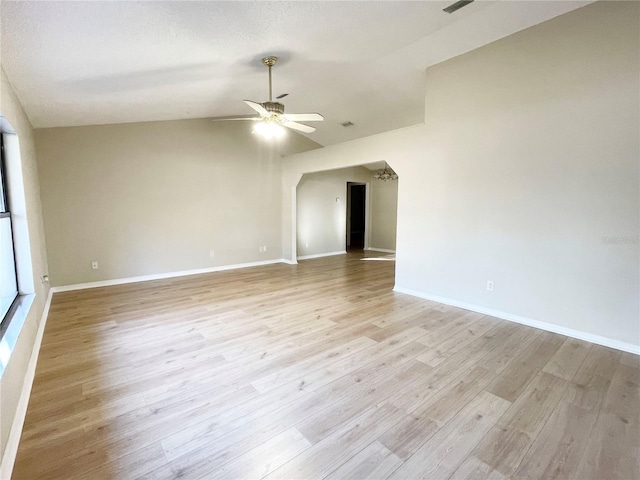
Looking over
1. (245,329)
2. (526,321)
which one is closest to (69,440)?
(245,329)

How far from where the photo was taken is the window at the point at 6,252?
2.36 meters

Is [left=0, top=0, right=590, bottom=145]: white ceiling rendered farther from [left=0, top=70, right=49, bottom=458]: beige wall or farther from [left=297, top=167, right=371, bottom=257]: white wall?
[left=297, top=167, right=371, bottom=257]: white wall

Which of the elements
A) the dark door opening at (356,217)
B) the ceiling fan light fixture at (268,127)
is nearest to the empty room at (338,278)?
the ceiling fan light fixture at (268,127)

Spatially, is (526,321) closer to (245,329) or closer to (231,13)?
(245,329)

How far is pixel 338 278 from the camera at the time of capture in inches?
210

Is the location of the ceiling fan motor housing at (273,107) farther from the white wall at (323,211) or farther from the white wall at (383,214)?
the white wall at (383,214)

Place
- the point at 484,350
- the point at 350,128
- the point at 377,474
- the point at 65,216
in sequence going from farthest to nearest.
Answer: the point at 350,128 < the point at 65,216 < the point at 484,350 < the point at 377,474

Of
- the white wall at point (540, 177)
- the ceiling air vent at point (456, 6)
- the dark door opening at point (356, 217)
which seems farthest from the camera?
the dark door opening at point (356, 217)

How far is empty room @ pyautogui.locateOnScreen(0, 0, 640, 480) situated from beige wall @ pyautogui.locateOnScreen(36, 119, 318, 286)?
0.04m

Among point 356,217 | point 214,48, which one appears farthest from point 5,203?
point 356,217

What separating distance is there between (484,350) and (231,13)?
3.43m

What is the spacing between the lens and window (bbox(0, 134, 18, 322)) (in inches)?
92.9

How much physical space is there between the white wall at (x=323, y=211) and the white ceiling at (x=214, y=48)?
300 cm

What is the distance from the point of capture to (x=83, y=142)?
14.8 feet
